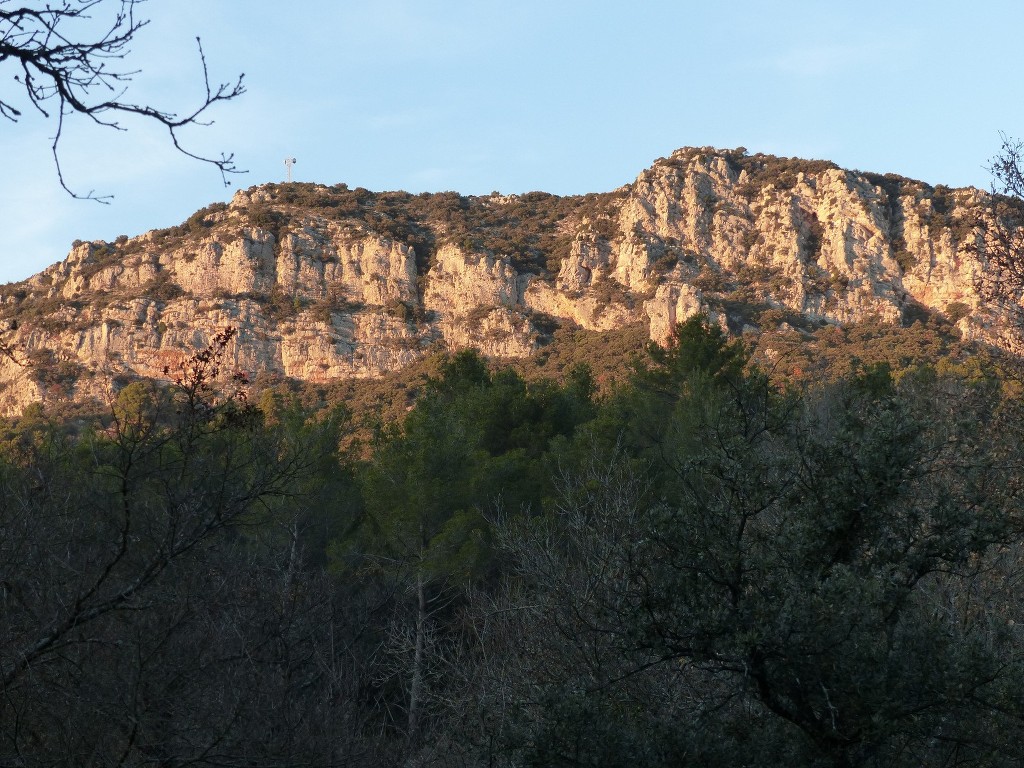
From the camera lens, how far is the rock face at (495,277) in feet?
167

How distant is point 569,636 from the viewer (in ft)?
27.9

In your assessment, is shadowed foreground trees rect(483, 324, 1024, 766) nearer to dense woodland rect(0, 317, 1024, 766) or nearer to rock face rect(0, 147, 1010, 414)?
dense woodland rect(0, 317, 1024, 766)

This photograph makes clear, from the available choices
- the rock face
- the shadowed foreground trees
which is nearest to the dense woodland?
the shadowed foreground trees

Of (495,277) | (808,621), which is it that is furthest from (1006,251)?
(495,277)

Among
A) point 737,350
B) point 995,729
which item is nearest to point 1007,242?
point 995,729

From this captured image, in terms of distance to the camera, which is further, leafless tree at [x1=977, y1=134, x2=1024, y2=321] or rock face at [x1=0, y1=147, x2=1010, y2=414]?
rock face at [x1=0, y1=147, x2=1010, y2=414]

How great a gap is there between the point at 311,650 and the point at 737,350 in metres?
14.8

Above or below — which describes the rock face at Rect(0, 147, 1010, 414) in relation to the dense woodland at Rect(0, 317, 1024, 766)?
above

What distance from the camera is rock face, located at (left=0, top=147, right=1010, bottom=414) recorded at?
50.8 metres

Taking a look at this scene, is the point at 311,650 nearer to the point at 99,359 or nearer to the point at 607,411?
the point at 607,411

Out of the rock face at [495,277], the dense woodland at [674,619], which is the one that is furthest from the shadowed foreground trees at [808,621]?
the rock face at [495,277]

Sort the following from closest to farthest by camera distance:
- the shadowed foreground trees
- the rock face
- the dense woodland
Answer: the dense woodland < the shadowed foreground trees < the rock face

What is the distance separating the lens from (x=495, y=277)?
5578cm

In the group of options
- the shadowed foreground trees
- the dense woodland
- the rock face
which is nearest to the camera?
the dense woodland
